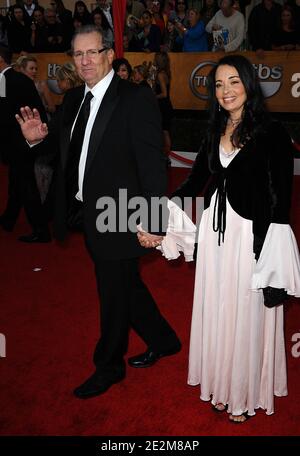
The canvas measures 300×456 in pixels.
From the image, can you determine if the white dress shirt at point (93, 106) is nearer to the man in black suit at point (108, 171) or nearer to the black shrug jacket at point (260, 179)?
the man in black suit at point (108, 171)

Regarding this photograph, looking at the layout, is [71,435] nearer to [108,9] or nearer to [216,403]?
[216,403]

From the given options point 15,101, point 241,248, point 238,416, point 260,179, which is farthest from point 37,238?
point 260,179

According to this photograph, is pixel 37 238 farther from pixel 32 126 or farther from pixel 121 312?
pixel 121 312

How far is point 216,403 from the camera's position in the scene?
109 inches

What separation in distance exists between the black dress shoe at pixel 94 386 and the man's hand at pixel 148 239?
849 millimetres

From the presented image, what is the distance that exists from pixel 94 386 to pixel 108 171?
4.00 feet

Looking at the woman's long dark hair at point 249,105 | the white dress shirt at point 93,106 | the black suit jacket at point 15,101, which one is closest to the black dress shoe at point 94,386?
the white dress shirt at point 93,106

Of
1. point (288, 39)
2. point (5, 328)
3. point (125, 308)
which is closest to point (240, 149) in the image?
point (125, 308)

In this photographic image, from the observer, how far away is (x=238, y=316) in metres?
2.49

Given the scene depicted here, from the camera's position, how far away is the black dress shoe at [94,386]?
2951mm

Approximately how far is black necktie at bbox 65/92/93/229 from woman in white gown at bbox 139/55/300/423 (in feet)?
1.39

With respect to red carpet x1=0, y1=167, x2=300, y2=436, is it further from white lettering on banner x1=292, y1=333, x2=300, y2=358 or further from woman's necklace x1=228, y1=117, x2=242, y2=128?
woman's necklace x1=228, y1=117, x2=242, y2=128
